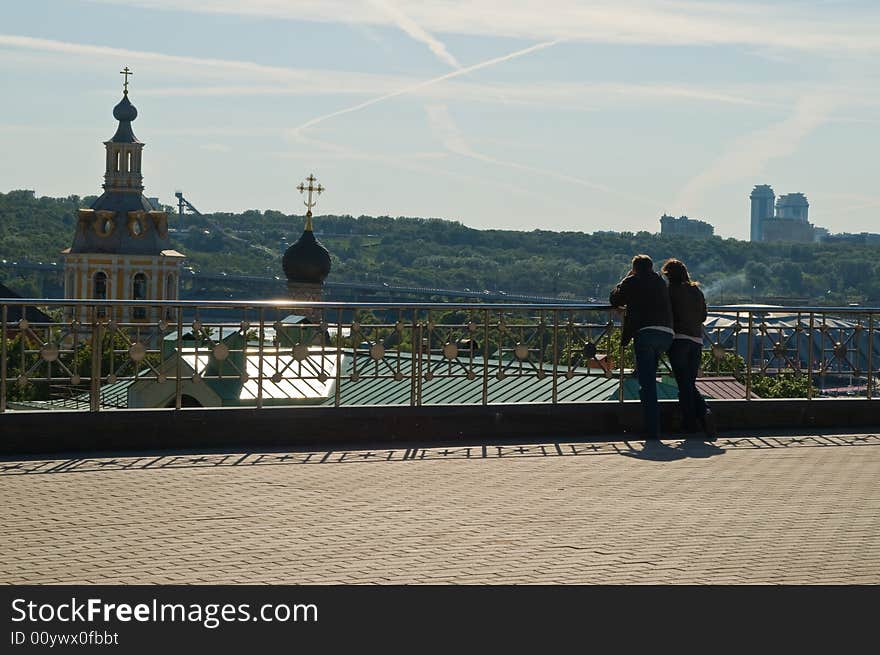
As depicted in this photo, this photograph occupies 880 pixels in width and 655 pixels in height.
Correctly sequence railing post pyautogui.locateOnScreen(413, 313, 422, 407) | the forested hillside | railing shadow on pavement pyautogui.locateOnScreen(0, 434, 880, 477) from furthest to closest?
the forested hillside, railing post pyautogui.locateOnScreen(413, 313, 422, 407), railing shadow on pavement pyautogui.locateOnScreen(0, 434, 880, 477)

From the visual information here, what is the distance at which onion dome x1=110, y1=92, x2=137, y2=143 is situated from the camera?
106250 millimetres

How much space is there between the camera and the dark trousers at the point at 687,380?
1279 centimetres

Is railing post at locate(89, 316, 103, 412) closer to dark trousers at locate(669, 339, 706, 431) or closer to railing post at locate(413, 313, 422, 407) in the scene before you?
railing post at locate(413, 313, 422, 407)

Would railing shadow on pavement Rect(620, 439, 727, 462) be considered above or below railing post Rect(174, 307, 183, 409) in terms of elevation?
below

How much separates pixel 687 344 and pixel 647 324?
1.52ft

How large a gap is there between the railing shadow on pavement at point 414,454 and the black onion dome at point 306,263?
67285 mm

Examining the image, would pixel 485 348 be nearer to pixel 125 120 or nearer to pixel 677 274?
pixel 677 274

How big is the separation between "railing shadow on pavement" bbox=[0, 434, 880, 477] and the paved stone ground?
0.12ft

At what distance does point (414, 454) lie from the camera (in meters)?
11.4

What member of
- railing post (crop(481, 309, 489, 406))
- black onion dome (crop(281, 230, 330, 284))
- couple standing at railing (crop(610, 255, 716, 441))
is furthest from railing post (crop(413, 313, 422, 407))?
black onion dome (crop(281, 230, 330, 284))

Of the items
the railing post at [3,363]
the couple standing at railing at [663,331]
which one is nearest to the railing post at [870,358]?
the couple standing at railing at [663,331]

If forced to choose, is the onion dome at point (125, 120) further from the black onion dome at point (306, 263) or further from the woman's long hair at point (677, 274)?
the woman's long hair at point (677, 274)

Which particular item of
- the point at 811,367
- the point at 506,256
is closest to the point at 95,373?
the point at 811,367
